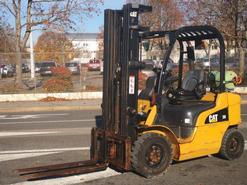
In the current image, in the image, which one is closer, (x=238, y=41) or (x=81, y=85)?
(x=81, y=85)

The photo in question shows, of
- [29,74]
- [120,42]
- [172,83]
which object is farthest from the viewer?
[29,74]

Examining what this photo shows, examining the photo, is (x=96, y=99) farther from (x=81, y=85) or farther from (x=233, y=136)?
(x=233, y=136)

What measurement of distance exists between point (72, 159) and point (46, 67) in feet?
52.9

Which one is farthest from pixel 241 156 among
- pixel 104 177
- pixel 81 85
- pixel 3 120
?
pixel 81 85

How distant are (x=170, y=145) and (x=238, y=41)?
910 inches

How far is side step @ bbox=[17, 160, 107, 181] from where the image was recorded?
6.94 meters

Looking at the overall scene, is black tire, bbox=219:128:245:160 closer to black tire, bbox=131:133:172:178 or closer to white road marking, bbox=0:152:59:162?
black tire, bbox=131:133:172:178

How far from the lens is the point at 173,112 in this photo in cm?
758

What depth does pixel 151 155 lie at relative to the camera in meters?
7.00

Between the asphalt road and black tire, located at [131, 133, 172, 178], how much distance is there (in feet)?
0.51

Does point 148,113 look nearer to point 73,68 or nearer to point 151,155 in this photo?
point 151,155

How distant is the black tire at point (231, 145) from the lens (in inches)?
317

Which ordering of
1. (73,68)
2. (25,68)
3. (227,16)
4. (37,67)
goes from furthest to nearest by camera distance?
(227,16)
(37,67)
(25,68)
(73,68)

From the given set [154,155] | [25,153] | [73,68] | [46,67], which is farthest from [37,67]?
[154,155]
